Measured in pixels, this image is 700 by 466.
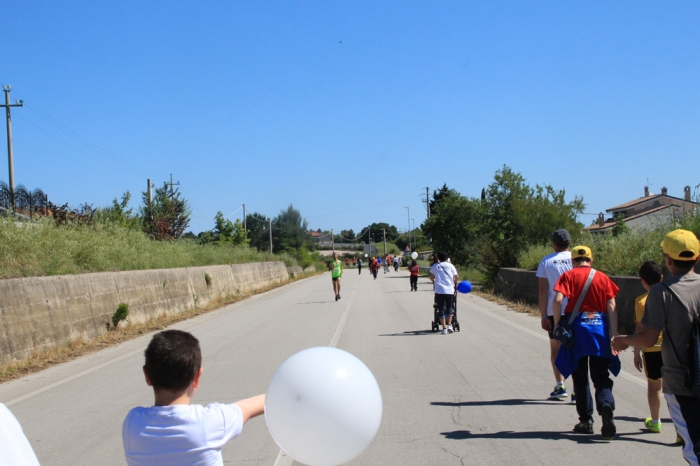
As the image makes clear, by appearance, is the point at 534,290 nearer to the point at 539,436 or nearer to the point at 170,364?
the point at 539,436

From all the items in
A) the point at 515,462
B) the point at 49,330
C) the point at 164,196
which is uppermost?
the point at 164,196

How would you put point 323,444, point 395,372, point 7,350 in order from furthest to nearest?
point 7,350 < point 395,372 < point 323,444

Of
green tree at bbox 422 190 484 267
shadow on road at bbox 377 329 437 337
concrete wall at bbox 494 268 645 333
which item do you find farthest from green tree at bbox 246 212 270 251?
shadow on road at bbox 377 329 437 337

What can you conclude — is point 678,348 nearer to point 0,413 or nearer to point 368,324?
point 0,413

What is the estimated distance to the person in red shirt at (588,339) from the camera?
5832mm

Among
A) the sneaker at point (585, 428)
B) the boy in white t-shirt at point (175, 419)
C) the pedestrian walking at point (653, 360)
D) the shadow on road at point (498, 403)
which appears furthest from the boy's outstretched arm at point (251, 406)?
the shadow on road at point (498, 403)

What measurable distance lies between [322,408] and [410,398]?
524 centimetres

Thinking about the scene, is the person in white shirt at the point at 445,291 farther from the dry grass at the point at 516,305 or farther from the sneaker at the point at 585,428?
the sneaker at the point at 585,428

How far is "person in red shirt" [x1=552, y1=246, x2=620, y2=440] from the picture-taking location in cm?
583

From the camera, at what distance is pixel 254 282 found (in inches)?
1431

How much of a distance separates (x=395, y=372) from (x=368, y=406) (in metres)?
6.78

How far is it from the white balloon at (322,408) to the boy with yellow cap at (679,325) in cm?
242

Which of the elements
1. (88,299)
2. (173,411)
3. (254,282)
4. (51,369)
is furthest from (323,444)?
(254,282)

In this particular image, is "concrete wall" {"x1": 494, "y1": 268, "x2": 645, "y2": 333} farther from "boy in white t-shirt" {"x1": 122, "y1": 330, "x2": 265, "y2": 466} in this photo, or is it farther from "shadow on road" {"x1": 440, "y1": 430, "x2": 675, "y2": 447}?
"boy in white t-shirt" {"x1": 122, "y1": 330, "x2": 265, "y2": 466}
